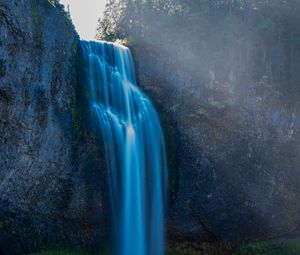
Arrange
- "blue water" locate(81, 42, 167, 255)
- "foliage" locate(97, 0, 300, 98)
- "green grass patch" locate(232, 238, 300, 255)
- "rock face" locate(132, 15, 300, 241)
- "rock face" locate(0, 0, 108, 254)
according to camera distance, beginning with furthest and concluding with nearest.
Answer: "foliage" locate(97, 0, 300, 98) < "green grass patch" locate(232, 238, 300, 255) < "rock face" locate(132, 15, 300, 241) < "blue water" locate(81, 42, 167, 255) < "rock face" locate(0, 0, 108, 254)

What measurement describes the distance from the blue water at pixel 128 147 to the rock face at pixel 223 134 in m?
0.90

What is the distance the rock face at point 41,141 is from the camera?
11.7 meters

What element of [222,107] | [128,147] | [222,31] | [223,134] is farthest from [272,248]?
[222,31]

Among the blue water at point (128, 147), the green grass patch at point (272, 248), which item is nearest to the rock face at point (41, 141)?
the blue water at point (128, 147)

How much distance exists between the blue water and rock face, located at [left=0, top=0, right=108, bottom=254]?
0.74 metres

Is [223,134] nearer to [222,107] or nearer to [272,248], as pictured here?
[222,107]

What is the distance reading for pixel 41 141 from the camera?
12.8 metres

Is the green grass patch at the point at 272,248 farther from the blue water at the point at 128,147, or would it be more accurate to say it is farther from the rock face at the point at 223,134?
the blue water at the point at 128,147

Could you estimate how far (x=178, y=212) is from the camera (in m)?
16.7

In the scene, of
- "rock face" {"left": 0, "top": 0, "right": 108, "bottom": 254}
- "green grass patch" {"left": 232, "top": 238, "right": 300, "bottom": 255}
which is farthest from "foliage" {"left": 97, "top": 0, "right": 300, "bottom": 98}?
"green grass patch" {"left": 232, "top": 238, "right": 300, "bottom": 255}

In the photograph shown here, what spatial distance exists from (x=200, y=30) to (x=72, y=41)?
656cm

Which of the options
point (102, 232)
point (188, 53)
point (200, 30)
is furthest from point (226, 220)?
point (200, 30)

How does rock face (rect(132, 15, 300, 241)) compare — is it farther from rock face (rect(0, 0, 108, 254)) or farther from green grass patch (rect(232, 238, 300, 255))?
rock face (rect(0, 0, 108, 254))

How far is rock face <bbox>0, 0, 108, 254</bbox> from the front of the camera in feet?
38.3
